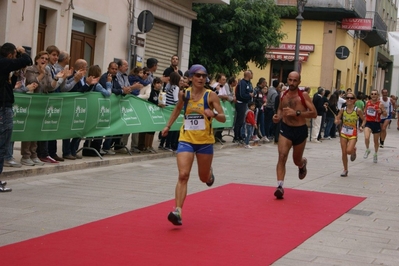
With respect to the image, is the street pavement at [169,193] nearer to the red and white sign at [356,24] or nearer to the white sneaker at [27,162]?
the white sneaker at [27,162]

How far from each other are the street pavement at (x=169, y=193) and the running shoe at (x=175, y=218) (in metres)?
0.80

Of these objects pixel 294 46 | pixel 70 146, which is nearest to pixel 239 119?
pixel 70 146

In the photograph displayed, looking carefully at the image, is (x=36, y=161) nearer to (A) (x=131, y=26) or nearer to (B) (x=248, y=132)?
(B) (x=248, y=132)

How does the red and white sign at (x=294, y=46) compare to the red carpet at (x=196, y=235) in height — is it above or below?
above

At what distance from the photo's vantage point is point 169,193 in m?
12.0

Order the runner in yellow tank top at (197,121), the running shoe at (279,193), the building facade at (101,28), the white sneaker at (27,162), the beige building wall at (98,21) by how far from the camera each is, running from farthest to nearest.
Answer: the building facade at (101,28)
the beige building wall at (98,21)
the white sneaker at (27,162)
the running shoe at (279,193)
the runner in yellow tank top at (197,121)

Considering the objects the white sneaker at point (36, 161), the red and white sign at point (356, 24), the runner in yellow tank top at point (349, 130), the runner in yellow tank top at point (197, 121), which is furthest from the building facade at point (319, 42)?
the runner in yellow tank top at point (197, 121)

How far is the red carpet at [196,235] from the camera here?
7.23 meters

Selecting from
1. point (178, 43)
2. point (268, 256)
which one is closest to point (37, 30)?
point (178, 43)

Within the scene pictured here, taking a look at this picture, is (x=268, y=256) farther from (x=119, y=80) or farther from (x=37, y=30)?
(x=37, y=30)

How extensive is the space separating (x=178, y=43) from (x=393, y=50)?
7.29 meters

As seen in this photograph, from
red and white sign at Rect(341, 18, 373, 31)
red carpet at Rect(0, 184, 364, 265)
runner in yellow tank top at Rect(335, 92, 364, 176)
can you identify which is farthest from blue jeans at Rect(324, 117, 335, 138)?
red carpet at Rect(0, 184, 364, 265)

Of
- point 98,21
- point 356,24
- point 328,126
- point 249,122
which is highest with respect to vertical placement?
point 356,24

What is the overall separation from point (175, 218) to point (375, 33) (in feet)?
153
